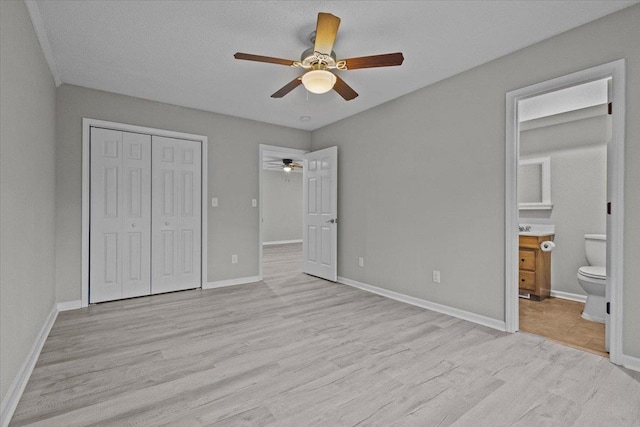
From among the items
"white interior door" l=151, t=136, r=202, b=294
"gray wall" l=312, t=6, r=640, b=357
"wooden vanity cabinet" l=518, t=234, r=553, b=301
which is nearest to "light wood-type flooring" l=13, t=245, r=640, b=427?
"gray wall" l=312, t=6, r=640, b=357

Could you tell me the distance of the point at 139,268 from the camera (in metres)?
3.86

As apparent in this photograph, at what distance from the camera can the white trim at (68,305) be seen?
10.9ft

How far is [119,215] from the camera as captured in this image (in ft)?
12.2

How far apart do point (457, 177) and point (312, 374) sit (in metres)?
2.32

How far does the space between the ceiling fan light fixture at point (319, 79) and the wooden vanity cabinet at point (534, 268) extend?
3.13m

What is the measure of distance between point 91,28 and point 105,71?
806mm

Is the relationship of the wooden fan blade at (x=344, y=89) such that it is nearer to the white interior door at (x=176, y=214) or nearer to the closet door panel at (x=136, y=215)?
the white interior door at (x=176, y=214)

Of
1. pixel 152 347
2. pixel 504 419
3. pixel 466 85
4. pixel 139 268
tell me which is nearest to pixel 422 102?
pixel 466 85

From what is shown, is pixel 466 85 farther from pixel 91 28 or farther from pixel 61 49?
pixel 61 49

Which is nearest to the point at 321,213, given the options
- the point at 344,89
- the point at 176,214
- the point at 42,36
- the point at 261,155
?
the point at 261,155

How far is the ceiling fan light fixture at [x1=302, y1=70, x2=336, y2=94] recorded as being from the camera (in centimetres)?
237

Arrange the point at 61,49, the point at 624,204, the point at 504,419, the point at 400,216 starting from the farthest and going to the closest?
the point at 400,216 → the point at 61,49 → the point at 624,204 → the point at 504,419

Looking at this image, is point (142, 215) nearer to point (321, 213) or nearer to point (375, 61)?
point (321, 213)

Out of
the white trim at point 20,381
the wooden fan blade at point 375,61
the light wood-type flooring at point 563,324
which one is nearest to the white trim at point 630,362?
the light wood-type flooring at point 563,324
